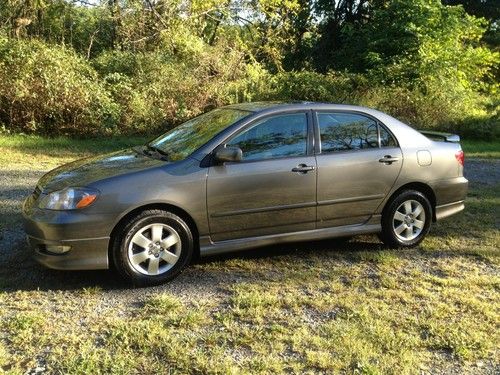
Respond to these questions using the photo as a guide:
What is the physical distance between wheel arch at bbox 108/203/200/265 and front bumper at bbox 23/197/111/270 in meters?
0.07

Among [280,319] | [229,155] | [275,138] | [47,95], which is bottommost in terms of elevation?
[280,319]

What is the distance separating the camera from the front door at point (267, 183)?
5.01 meters

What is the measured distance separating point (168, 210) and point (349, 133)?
2.06m

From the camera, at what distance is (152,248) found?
15.7 ft

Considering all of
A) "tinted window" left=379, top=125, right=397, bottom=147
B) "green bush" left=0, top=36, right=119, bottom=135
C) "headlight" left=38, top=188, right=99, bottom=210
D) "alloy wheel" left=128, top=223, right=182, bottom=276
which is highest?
"green bush" left=0, top=36, right=119, bottom=135

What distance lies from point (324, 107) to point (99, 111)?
29.0 ft

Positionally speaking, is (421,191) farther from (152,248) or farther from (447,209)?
(152,248)

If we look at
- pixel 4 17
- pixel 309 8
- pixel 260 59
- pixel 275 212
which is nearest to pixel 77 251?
pixel 275 212

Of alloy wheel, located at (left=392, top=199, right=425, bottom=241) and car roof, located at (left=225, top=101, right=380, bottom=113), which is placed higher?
car roof, located at (left=225, top=101, right=380, bottom=113)

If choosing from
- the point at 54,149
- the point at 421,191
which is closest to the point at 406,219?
the point at 421,191

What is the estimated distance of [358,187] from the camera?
5.59m

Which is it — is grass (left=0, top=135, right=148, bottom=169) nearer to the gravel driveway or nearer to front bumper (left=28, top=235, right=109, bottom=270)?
the gravel driveway

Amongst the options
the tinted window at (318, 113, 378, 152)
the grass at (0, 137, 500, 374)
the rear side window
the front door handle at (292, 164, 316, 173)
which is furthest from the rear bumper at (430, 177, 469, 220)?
the front door handle at (292, 164, 316, 173)

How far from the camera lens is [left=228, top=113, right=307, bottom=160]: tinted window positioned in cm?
522
